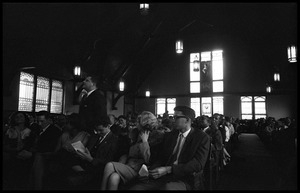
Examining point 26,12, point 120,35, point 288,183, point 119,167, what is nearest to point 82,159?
point 119,167

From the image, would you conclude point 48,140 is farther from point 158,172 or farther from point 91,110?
point 158,172

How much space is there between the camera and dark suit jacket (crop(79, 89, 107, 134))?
293 cm

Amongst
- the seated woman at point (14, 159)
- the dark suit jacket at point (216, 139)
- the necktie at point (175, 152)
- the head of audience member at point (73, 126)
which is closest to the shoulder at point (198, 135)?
the necktie at point (175, 152)

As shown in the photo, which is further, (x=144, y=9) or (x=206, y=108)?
(x=206, y=108)

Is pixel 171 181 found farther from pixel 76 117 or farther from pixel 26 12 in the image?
pixel 26 12

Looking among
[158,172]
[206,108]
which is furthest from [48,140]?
[206,108]

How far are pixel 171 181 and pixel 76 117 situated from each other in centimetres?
179

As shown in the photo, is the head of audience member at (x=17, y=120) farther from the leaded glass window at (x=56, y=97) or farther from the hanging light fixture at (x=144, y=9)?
the leaded glass window at (x=56, y=97)

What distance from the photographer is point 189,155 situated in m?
2.25

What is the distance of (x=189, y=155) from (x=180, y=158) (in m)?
0.10

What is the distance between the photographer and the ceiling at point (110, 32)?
5.96m

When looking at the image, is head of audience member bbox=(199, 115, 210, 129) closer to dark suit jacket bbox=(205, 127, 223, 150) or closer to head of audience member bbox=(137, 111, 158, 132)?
dark suit jacket bbox=(205, 127, 223, 150)

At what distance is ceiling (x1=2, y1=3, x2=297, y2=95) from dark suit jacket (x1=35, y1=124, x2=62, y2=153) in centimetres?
335

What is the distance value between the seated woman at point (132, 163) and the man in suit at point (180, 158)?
0.41 ft
